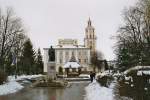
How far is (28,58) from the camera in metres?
94.2

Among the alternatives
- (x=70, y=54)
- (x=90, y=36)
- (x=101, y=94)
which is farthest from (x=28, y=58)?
(x=90, y=36)

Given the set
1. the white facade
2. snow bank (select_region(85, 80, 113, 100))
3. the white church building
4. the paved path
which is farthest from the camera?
the white facade

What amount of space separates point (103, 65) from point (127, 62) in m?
76.2

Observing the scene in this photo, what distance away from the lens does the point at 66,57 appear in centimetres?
16525

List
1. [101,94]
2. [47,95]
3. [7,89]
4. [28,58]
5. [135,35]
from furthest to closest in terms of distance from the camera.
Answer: [28,58], [135,35], [7,89], [47,95], [101,94]

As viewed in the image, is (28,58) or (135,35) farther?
(28,58)

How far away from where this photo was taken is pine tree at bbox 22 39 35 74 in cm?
8784

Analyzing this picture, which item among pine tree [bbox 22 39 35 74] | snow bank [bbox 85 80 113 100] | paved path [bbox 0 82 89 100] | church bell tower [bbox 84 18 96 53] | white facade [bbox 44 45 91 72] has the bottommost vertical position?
paved path [bbox 0 82 89 100]

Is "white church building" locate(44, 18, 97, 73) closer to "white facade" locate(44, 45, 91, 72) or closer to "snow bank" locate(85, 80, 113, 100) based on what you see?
"white facade" locate(44, 45, 91, 72)

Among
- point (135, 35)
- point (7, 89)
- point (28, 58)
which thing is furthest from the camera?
point (28, 58)

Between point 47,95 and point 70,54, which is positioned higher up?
point 70,54

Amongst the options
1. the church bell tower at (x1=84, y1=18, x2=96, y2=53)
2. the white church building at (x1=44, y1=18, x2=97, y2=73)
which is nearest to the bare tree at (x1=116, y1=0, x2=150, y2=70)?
the white church building at (x1=44, y1=18, x2=97, y2=73)

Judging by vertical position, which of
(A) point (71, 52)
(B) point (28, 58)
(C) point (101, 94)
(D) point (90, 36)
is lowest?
(C) point (101, 94)

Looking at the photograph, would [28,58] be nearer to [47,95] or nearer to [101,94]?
[47,95]
